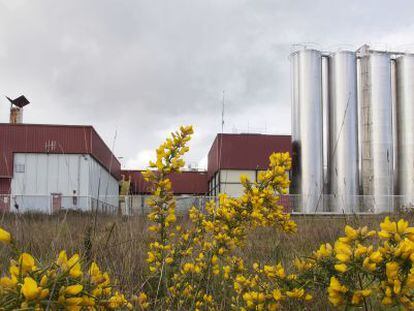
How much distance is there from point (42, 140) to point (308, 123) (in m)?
15.1

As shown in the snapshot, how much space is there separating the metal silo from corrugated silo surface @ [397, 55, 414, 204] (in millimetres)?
4549

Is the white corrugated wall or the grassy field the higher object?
the white corrugated wall

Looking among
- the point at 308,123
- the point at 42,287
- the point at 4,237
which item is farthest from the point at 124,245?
the point at 308,123

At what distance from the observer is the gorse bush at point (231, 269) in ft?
3.25

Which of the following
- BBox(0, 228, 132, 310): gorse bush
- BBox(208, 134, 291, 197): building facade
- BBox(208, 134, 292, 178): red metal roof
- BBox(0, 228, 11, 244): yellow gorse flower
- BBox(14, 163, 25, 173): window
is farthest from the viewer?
BBox(208, 134, 292, 178): red metal roof

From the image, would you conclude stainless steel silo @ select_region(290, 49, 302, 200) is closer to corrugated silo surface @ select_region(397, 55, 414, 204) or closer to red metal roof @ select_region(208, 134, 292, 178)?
red metal roof @ select_region(208, 134, 292, 178)

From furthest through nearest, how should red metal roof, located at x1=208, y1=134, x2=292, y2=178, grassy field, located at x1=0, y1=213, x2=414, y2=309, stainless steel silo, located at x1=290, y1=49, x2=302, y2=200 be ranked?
red metal roof, located at x1=208, y1=134, x2=292, y2=178
stainless steel silo, located at x1=290, y1=49, x2=302, y2=200
grassy field, located at x1=0, y1=213, x2=414, y2=309

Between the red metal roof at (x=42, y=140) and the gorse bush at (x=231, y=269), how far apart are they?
2356 centimetres

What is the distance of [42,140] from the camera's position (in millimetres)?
26203

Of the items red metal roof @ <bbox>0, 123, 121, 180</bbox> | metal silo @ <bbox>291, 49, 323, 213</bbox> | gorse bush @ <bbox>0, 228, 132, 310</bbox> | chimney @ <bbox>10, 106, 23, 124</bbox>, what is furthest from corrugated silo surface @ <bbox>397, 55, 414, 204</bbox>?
gorse bush @ <bbox>0, 228, 132, 310</bbox>

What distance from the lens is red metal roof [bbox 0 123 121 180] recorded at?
84.1 feet

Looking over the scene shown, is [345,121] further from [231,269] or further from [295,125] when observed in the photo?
[231,269]

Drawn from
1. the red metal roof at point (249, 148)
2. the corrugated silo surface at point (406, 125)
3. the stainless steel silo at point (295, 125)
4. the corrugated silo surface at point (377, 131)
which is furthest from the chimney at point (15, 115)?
the corrugated silo surface at point (406, 125)

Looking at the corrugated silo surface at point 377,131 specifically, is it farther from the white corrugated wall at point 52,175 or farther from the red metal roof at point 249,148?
the white corrugated wall at point 52,175
